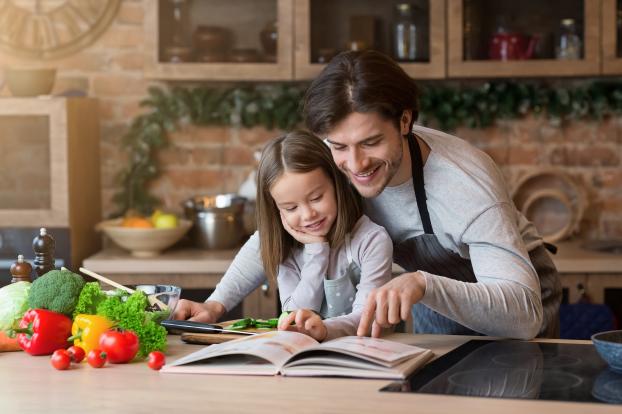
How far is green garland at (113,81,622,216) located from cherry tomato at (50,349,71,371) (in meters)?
2.61

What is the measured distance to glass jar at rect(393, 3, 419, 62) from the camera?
4.46m

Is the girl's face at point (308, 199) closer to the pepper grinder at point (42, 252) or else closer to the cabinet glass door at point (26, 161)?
the pepper grinder at point (42, 252)

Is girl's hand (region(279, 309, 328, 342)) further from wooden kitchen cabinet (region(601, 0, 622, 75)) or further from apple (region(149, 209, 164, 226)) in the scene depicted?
wooden kitchen cabinet (region(601, 0, 622, 75))

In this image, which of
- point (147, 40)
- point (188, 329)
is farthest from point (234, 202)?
point (188, 329)

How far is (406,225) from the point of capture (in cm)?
275

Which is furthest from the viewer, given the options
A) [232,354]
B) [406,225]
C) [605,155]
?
[605,155]

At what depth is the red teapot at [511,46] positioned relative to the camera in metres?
4.43

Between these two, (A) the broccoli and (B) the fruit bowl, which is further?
(B) the fruit bowl

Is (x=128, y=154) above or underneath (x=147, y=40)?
underneath

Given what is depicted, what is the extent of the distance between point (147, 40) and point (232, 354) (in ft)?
8.47

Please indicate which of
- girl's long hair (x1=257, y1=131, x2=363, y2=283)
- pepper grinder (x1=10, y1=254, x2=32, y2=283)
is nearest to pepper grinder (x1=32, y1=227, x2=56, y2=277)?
pepper grinder (x1=10, y1=254, x2=32, y2=283)

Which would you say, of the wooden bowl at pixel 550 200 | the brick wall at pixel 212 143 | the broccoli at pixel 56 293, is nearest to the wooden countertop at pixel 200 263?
the wooden bowl at pixel 550 200

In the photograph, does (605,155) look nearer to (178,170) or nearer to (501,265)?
(178,170)

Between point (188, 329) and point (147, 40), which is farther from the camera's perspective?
point (147, 40)
